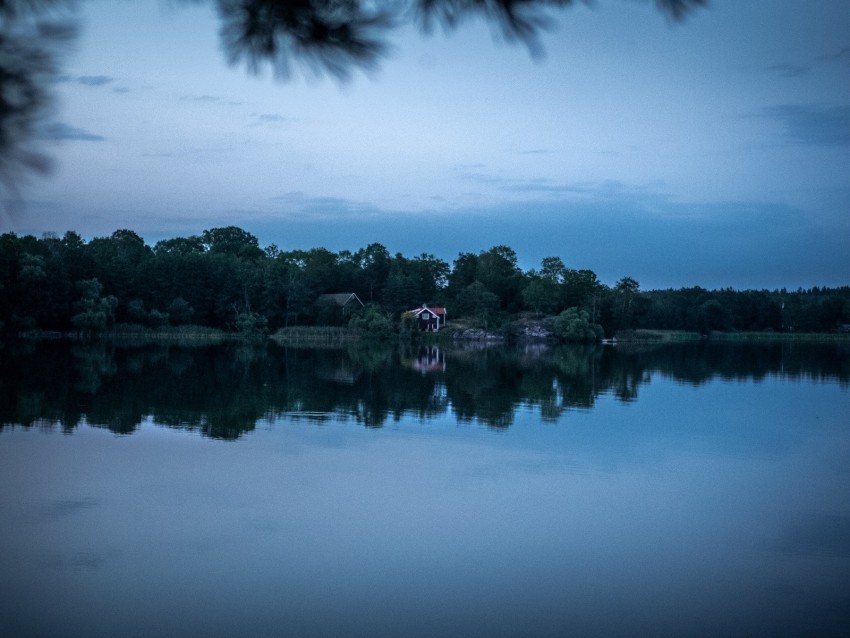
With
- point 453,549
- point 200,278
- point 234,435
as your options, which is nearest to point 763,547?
point 453,549

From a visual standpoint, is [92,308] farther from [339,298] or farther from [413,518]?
[413,518]

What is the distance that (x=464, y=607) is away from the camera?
611cm

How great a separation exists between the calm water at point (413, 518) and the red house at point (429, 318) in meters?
45.5

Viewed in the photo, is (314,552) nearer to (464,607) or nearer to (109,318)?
(464,607)

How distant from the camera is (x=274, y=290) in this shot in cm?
6141

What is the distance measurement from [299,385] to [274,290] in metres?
40.5

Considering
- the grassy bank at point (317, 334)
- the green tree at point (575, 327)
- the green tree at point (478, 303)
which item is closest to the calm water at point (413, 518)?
the grassy bank at point (317, 334)

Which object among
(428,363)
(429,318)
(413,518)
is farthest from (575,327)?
(413,518)

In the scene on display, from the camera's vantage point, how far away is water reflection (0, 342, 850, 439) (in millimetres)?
15742

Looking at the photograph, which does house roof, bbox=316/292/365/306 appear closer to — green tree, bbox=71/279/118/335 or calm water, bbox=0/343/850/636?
green tree, bbox=71/279/118/335

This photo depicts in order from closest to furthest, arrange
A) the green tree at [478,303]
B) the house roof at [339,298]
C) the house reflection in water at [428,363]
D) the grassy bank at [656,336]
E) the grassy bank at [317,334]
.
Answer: the house reflection in water at [428,363]
the grassy bank at [317,334]
the house roof at [339,298]
the green tree at [478,303]
the grassy bank at [656,336]

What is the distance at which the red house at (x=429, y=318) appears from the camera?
64188 mm

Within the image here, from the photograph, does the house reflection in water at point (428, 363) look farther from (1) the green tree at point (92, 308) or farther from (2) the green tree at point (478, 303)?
(2) the green tree at point (478, 303)

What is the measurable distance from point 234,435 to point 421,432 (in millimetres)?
3436
